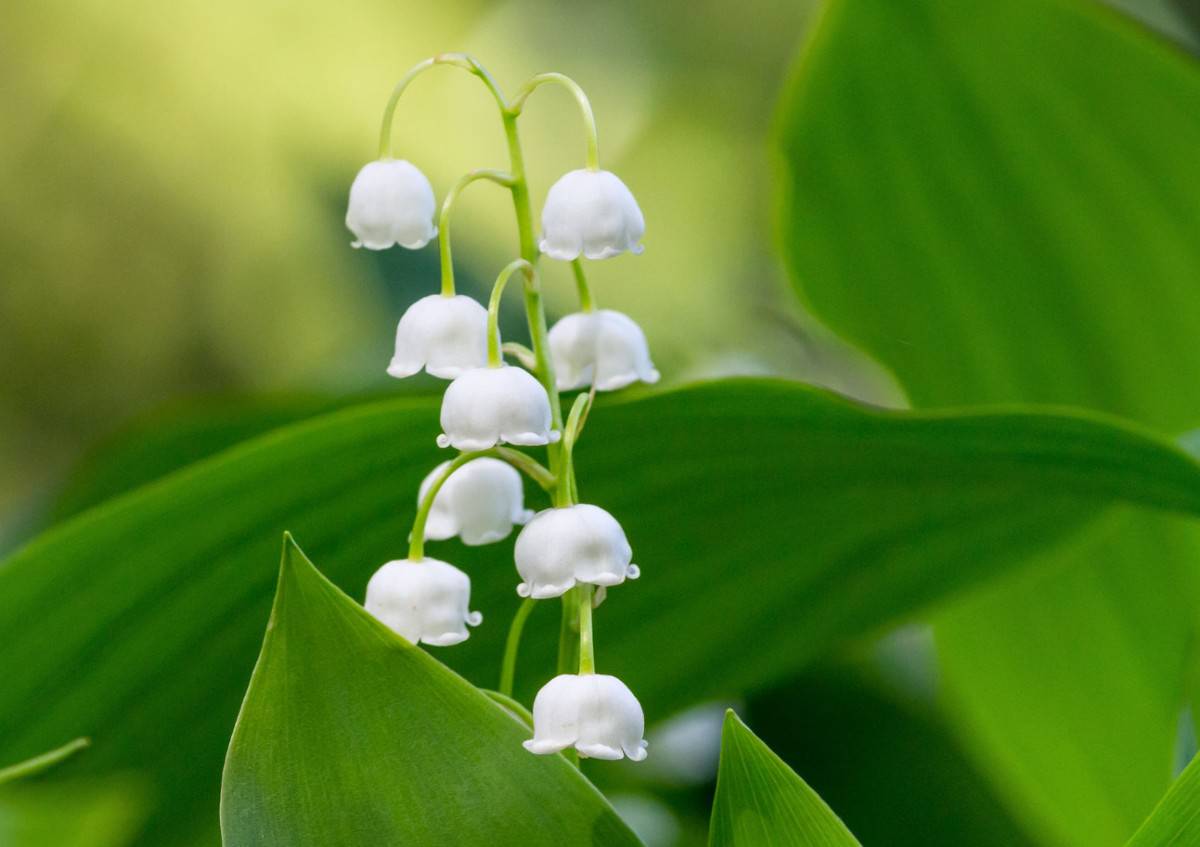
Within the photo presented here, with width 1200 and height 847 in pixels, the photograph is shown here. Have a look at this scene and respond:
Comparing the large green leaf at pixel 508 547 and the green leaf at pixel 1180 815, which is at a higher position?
the large green leaf at pixel 508 547

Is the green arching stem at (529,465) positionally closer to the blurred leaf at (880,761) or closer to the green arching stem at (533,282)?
the green arching stem at (533,282)

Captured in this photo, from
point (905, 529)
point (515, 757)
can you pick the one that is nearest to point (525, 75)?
point (905, 529)

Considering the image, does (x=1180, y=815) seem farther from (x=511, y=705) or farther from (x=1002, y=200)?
(x=1002, y=200)

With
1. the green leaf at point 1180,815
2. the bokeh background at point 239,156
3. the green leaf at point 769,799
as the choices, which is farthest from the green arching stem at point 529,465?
the bokeh background at point 239,156

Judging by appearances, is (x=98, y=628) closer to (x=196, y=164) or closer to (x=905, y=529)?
(x=905, y=529)

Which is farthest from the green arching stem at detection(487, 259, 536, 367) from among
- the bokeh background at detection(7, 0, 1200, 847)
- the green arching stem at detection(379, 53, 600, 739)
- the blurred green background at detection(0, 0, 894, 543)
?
the blurred green background at detection(0, 0, 894, 543)
